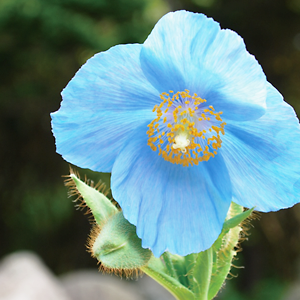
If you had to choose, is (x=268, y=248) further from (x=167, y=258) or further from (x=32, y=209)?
(x=167, y=258)

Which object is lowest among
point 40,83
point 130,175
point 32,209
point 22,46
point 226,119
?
point 32,209

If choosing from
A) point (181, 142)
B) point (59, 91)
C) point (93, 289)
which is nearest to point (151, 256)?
point (181, 142)

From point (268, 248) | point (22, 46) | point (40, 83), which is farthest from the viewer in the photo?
point (268, 248)

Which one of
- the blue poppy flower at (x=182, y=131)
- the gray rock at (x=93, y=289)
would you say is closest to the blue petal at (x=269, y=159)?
the blue poppy flower at (x=182, y=131)

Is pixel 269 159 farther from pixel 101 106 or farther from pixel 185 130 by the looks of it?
pixel 101 106

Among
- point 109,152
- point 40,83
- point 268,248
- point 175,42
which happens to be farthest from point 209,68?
point 268,248

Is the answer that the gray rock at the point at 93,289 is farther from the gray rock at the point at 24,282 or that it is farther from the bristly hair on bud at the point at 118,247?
the bristly hair on bud at the point at 118,247

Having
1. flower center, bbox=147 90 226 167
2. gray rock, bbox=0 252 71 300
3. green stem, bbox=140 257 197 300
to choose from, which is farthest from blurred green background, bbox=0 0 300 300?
green stem, bbox=140 257 197 300
